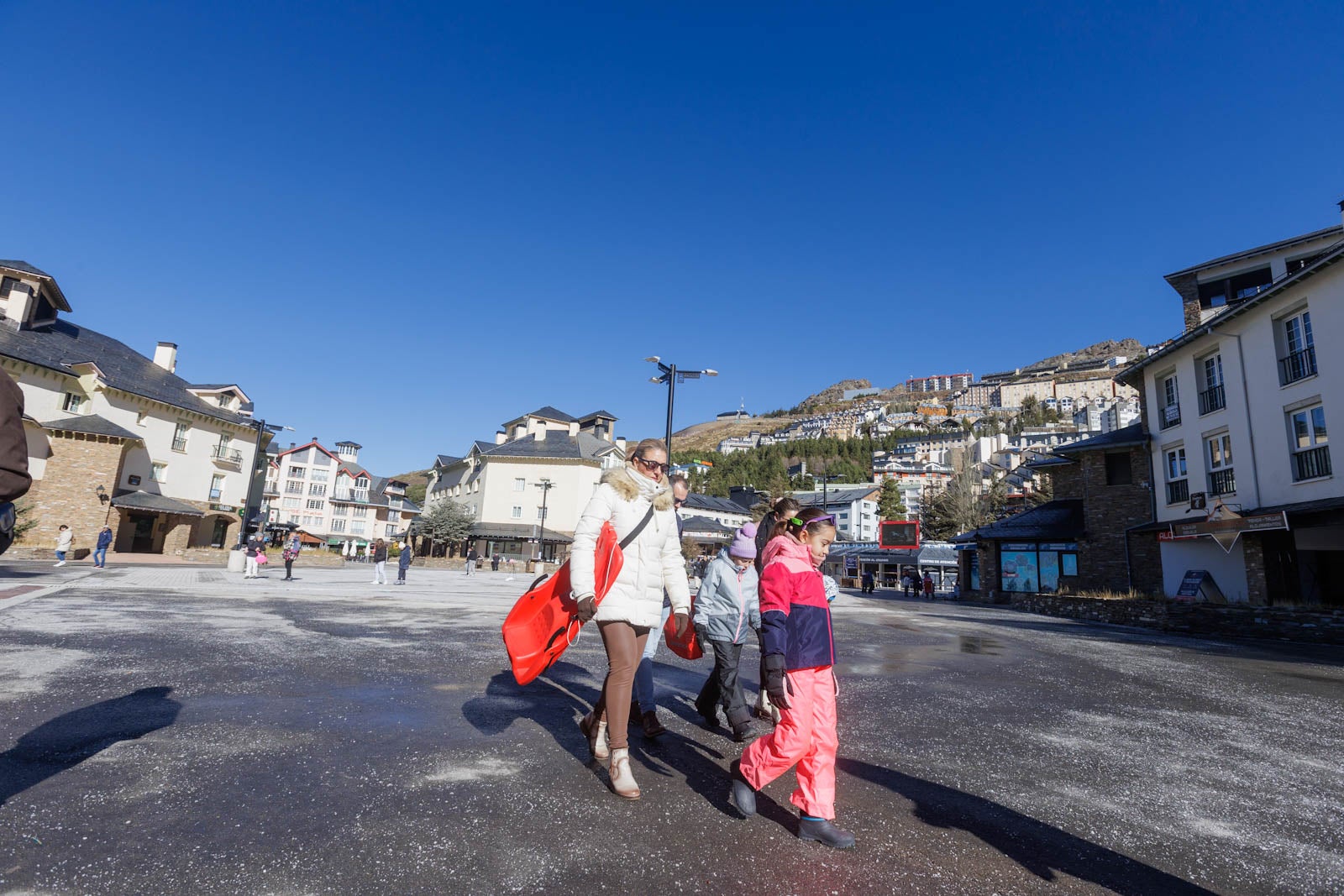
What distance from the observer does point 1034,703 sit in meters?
6.28

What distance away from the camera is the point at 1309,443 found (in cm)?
1562

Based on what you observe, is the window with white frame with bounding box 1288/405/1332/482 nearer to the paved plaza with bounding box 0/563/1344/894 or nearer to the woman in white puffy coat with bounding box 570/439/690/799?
the paved plaza with bounding box 0/563/1344/894

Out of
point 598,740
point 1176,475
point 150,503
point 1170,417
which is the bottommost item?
point 598,740

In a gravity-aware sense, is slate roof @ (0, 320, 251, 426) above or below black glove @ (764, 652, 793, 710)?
above

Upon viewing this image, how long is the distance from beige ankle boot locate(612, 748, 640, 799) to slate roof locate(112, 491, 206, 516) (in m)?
39.2

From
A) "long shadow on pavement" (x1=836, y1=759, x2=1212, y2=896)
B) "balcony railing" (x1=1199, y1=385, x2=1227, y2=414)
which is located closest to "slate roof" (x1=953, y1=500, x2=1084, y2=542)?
"balcony railing" (x1=1199, y1=385, x2=1227, y2=414)

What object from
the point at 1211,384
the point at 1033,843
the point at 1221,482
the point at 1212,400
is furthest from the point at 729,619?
the point at 1211,384

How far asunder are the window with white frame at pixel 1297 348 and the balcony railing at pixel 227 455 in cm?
5086

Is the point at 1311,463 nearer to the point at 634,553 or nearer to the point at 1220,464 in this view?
the point at 1220,464

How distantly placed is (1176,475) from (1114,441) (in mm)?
2423

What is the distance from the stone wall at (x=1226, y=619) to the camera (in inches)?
523

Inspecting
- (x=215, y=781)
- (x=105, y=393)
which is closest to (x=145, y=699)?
(x=215, y=781)

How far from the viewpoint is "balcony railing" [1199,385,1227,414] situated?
18688mm

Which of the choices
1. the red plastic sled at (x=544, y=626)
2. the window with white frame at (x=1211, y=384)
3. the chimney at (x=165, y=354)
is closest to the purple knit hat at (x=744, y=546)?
the red plastic sled at (x=544, y=626)
